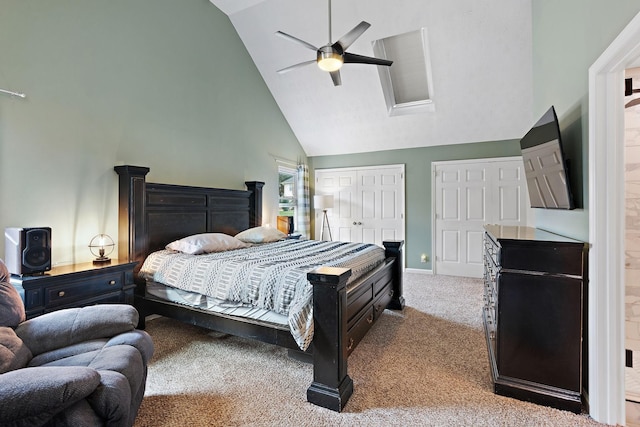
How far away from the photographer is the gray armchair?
3.44 feet

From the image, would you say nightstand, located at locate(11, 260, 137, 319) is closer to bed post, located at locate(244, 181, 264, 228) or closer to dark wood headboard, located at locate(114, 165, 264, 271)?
dark wood headboard, located at locate(114, 165, 264, 271)

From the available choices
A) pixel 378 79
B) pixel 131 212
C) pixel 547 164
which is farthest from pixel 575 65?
pixel 131 212

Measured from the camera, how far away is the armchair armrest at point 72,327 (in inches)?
62.2

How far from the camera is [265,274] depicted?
2.27 metres

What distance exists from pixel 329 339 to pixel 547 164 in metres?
2.01

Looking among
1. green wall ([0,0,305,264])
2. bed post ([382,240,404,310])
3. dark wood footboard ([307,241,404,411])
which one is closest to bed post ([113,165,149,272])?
green wall ([0,0,305,264])

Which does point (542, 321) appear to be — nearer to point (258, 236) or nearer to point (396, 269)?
point (396, 269)

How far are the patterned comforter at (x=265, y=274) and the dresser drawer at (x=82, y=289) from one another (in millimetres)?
329

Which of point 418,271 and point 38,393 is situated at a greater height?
point 38,393

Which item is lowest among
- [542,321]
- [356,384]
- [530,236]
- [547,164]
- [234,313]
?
[356,384]

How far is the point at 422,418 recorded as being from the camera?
172cm

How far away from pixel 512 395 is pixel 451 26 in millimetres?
3960

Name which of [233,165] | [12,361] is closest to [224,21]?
[233,165]

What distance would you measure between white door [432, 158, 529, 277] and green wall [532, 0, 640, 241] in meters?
2.38
